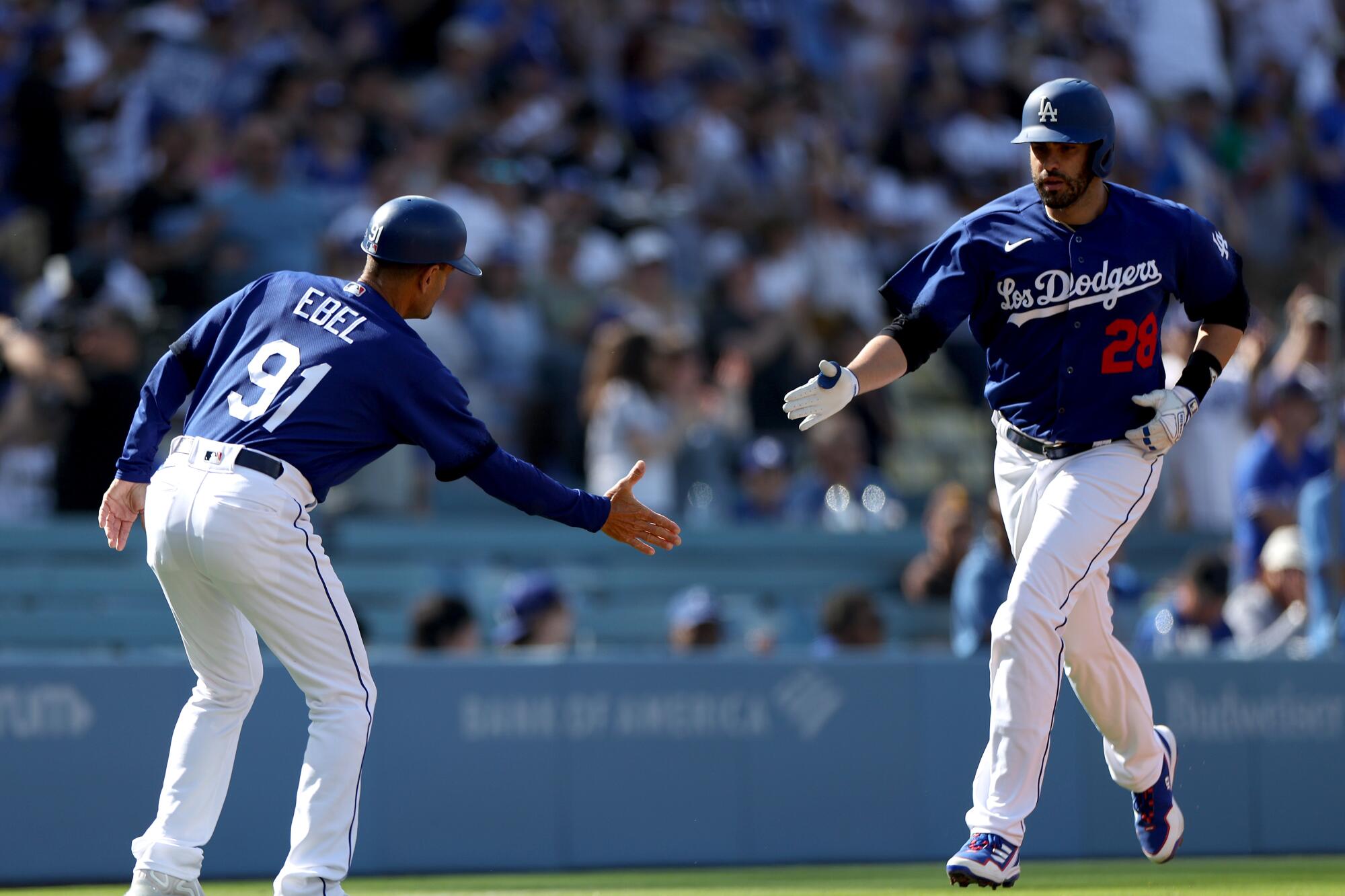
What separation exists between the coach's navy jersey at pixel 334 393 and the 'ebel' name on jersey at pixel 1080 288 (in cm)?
188

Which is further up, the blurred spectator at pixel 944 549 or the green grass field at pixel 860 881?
the blurred spectator at pixel 944 549

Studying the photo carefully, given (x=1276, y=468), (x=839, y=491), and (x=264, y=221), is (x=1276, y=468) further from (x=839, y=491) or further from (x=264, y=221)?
(x=264, y=221)

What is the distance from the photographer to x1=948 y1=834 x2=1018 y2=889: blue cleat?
587 cm

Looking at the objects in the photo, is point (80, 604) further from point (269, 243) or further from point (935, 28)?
point (935, 28)

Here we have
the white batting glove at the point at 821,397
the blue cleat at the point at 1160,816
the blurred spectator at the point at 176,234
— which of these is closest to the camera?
the white batting glove at the point at 821,397

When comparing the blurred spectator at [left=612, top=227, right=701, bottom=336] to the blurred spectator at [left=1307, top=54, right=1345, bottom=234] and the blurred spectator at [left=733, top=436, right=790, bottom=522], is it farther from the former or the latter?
the blurred spectator at [left=1307, top=54, right=1345, bottom=234]

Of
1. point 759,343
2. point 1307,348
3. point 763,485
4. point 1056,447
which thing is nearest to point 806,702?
point 763,485

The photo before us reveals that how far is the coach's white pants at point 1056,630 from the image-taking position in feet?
19.8

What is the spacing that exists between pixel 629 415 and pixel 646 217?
2.84 meters

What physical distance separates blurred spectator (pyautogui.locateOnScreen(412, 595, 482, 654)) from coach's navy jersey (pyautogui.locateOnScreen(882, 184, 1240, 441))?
368 centimetres

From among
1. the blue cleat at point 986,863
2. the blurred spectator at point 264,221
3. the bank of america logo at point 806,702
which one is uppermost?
the blurred spectator at point 264,221

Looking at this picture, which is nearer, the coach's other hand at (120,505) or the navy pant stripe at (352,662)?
→ the navy pant stripe at (352,662)

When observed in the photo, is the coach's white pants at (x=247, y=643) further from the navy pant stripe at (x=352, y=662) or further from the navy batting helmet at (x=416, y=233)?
Result: the navy batting helmet at (x=416, y=233)

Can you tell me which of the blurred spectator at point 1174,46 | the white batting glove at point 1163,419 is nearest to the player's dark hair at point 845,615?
the white batting glove at point 1163,419
